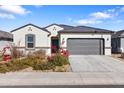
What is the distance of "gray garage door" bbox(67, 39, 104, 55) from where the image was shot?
3328cm

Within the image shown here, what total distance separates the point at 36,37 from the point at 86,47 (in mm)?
6016

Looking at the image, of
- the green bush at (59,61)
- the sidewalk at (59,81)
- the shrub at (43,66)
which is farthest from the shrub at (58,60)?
the sidewalk at (59,81)

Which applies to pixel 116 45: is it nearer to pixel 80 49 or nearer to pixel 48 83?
pixel 80 49

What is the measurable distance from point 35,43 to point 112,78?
20.2m

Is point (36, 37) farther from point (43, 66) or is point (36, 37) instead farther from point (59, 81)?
point (59, 81)

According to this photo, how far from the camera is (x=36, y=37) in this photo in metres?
32.3

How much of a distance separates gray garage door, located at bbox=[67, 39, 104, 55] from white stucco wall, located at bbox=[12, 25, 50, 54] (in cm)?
284

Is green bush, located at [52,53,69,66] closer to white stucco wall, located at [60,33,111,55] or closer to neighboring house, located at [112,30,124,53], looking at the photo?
white stucco wall, located at [60,33,111,55]

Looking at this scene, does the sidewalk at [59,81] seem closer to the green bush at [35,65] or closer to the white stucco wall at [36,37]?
the green bush at [35,65]

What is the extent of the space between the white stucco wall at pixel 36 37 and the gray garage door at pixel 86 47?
284cm

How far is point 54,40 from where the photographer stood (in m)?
38.8
